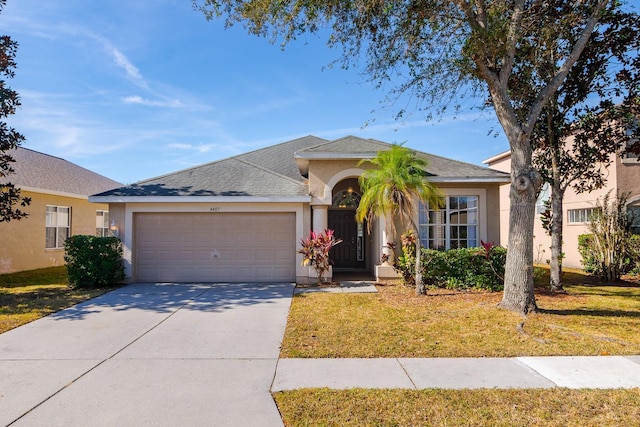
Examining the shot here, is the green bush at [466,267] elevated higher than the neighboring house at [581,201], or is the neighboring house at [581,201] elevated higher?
the neighboring house at [581,201]

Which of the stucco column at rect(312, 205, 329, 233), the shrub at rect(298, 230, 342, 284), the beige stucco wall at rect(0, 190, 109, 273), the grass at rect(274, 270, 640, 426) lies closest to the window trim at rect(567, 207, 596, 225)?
the grass at rect(274, 270, 640, 426)

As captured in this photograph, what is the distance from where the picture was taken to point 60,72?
11.2 metres

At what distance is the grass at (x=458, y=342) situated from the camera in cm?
379

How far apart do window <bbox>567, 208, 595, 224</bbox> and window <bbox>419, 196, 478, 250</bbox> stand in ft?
24.3

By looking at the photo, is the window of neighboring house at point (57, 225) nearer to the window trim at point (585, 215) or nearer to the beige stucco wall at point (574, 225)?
the beige stucco wall at point (574, 225)

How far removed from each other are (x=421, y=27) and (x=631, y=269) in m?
11.3

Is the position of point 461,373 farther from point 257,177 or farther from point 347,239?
point 347,239

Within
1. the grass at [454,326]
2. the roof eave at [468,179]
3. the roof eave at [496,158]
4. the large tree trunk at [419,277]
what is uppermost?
the roof eave at [496,158]

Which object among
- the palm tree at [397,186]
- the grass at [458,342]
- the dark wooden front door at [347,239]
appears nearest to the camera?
the grass at [458,342]

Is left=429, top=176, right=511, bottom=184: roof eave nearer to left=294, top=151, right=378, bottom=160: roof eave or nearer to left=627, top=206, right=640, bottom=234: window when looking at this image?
left=294, top=151, right=378, bottom=160: roof eave

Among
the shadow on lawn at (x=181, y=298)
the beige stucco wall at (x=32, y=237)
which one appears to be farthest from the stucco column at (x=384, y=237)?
the beige stucco wall at (x=32, y=237)

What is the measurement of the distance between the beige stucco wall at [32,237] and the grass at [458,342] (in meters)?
12.1

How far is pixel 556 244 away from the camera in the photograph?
36.1 ft

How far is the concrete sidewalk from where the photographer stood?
4.56 meters
